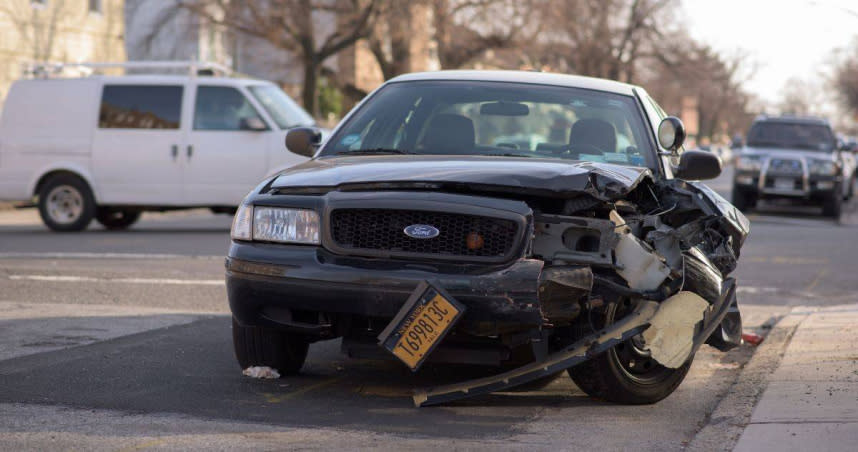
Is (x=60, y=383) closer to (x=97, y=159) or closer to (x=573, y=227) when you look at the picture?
(x=573, y=227)

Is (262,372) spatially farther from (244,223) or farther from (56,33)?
(56,33)

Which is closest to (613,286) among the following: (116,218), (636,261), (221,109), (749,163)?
(636,261)

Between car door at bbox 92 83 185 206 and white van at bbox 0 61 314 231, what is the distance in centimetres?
1

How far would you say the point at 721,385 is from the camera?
6.57 metres

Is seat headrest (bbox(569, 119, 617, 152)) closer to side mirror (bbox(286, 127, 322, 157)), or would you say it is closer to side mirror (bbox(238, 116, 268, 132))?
side mirror (bbox(286, 127, 322, 157))

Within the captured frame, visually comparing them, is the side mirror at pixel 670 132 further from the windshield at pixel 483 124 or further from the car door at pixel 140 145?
the car door at pixel 140 145

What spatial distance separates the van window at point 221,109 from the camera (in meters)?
16.1

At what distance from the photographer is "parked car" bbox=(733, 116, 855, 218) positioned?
2248 centimetres

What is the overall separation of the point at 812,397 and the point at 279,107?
38.1ft

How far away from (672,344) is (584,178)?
0.95 m

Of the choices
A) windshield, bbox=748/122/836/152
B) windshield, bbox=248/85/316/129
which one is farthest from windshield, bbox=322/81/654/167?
windshield, bbox=748/122/836/152

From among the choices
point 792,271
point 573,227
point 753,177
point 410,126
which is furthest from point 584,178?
point 753,177

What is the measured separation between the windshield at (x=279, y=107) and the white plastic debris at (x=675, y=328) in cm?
1089

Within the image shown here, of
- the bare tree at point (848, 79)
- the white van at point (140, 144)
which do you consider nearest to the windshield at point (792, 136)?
the white van at point (140, 144)
